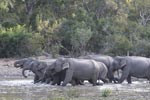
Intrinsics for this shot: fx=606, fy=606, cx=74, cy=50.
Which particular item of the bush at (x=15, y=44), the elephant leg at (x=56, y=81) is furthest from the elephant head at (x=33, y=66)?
the bush at (x=15, y=44)

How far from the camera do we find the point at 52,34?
5172cm

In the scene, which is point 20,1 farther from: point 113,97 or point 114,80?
point 113,97

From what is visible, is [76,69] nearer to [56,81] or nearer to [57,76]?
[57,76]

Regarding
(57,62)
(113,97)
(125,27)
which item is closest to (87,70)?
(57,62)

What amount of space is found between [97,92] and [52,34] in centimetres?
→ 2815

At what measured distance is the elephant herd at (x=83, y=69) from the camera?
27.7 metres

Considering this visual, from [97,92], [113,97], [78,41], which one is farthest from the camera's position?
[78,41]

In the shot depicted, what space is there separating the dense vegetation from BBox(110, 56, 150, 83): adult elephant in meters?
17.2

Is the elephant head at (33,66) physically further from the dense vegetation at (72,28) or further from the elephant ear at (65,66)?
the dense vegetation at (72,28)

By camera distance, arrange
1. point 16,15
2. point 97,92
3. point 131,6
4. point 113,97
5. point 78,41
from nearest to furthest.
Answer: point 113,97
point 97,92
point 78,41
point 16,15
point 131,6

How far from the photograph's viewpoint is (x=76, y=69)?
27.8 metres

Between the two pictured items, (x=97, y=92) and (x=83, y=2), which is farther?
(x=83, y=2)

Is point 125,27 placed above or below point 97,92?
below

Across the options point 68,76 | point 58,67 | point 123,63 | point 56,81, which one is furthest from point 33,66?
point 123,63
